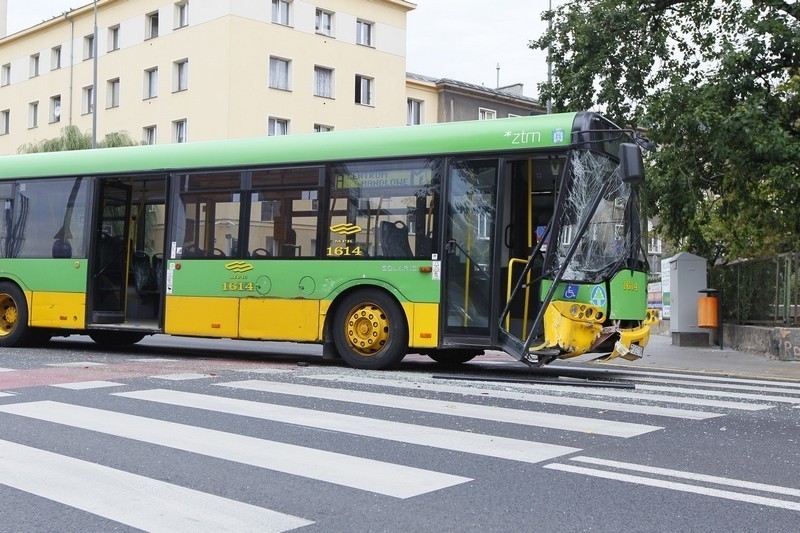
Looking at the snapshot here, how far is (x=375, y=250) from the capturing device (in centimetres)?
1138

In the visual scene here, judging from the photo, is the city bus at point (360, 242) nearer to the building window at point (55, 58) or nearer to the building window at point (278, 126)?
the building window at point (278, 126)

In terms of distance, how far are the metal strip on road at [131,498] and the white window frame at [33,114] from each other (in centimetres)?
4854

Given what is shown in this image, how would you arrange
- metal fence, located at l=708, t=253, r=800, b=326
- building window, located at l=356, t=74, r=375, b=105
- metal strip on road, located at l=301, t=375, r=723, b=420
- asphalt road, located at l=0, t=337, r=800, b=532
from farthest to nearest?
building window, located at l=356, t=74, r=375, b=105 → metal fence, located at l=708, t=253, r=800, b=326 → metal strip on road, located at l=301, t=375, r=723, b=420 → asphalt road, located at l=0, t=337, r=800, b=532

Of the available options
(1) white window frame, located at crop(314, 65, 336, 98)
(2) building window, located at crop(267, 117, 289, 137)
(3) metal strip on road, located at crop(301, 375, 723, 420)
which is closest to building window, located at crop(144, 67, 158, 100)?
(2) building window, located at crop(267, 117, 289, 137)

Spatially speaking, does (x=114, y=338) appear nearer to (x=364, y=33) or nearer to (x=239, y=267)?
(x=239, y=267)

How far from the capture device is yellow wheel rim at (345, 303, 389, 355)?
1126cm

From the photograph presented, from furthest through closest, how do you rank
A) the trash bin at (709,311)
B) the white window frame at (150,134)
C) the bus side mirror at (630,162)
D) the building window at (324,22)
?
1. the building window at (324,22)
2. the white window frame at (150,134)
3. the trash bin at (709,311)
4. the bus side mirror at (630,162)

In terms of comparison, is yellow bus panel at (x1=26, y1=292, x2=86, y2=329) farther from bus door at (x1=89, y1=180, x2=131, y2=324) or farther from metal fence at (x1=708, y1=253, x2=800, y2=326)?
metal fence at (x1=708, y1=253, x2=800, y2=326)

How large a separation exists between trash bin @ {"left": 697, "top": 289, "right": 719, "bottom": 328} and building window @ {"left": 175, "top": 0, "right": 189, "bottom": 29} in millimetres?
29517

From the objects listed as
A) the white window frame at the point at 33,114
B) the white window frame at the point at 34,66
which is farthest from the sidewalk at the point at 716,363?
the white window frame at the point at 34,66

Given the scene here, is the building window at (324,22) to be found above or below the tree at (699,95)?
above

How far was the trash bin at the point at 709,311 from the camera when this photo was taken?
17.9 meters

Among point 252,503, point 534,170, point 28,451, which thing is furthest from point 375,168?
point 252,503

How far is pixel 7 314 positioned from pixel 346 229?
6.70m
